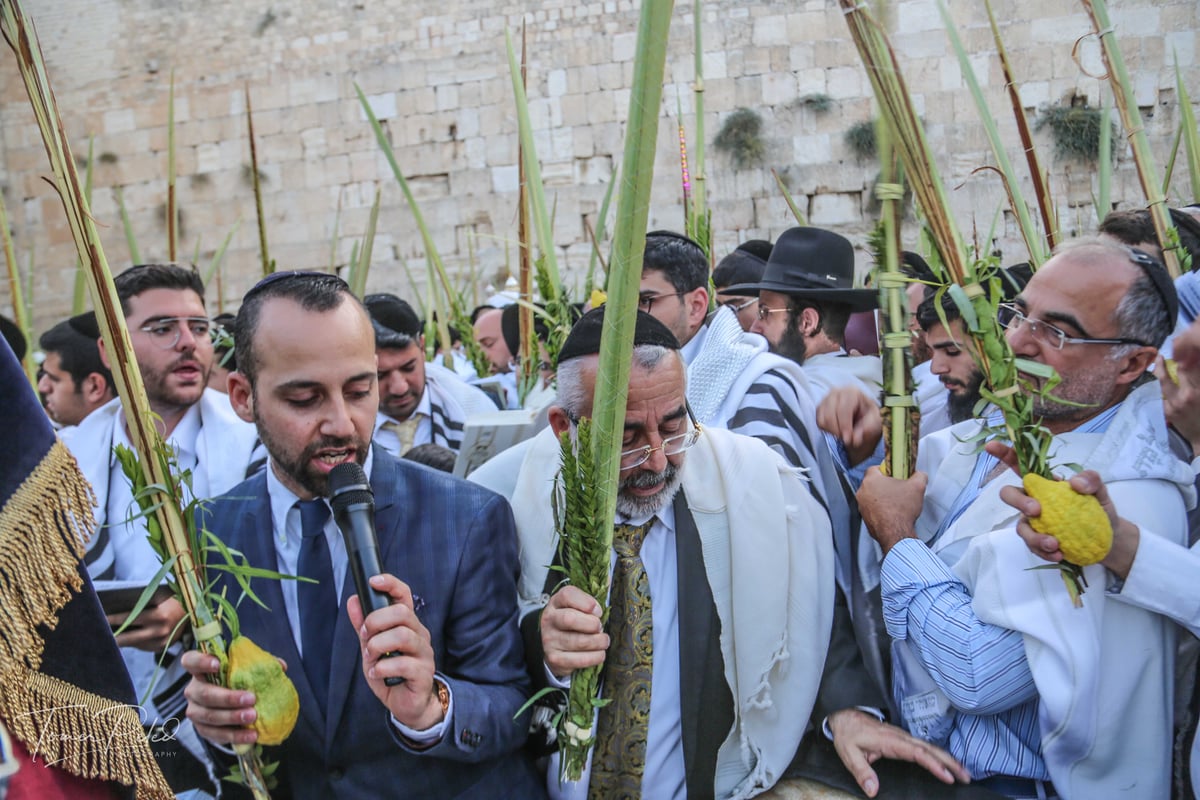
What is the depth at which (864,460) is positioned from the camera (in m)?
2.90

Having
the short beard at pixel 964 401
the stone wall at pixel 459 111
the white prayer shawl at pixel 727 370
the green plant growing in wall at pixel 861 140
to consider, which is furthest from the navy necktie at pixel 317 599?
the green plant growing in wall at pixel 861 140

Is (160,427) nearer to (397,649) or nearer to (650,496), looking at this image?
(650,496)

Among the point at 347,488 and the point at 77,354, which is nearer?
the point at 347,488

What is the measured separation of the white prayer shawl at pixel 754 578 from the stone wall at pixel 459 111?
33.6ft


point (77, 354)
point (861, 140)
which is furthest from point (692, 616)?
point (861, 140)

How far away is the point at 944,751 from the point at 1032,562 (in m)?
0.46

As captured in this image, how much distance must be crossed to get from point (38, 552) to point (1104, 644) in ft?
6.05

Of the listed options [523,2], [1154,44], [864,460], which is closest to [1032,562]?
[864,460]

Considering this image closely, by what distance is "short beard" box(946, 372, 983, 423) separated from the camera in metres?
3.34

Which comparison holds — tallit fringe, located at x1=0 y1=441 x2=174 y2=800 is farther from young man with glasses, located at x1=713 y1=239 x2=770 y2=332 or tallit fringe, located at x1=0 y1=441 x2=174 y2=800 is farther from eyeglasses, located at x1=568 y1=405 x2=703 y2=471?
young man with glasses, located at x1=713 y1=239 x2=770 y2=332

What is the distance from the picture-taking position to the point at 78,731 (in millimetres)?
1531

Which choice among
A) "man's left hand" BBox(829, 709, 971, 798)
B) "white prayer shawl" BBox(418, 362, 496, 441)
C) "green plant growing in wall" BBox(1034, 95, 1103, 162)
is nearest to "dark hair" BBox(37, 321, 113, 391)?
"white prayer shawl" BBox(418, 362, 496, 441)

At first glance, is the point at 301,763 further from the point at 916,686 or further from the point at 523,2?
the point at 523,2

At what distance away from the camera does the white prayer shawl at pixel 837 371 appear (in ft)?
10.9
